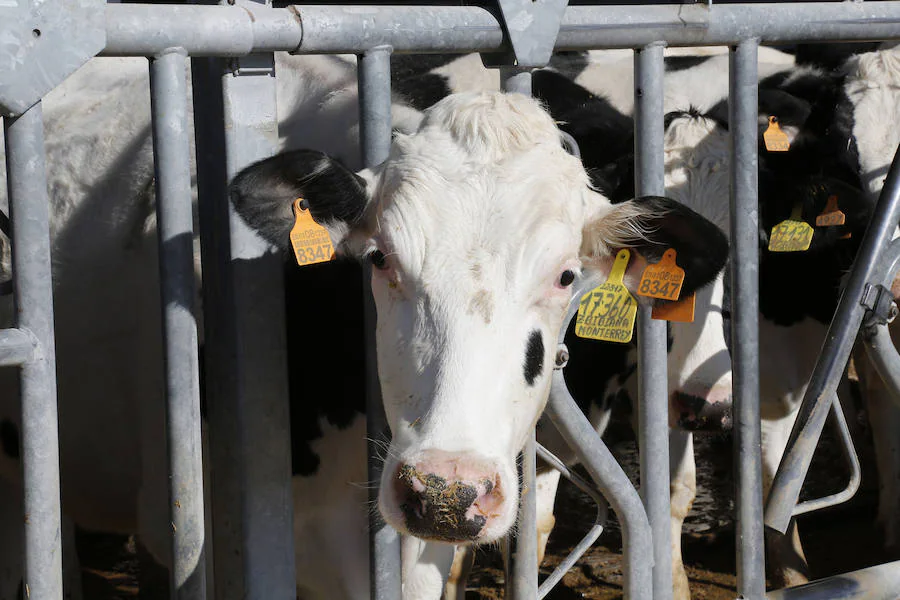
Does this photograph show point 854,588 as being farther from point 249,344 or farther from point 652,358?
point 249,344

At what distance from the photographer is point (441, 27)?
205cm

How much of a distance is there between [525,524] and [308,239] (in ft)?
2.63

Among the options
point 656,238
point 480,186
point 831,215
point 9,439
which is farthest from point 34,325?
point 831,215

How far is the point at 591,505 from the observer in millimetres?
5312

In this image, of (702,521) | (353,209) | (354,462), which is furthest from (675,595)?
(353,209)

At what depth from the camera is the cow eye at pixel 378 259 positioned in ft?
7.08

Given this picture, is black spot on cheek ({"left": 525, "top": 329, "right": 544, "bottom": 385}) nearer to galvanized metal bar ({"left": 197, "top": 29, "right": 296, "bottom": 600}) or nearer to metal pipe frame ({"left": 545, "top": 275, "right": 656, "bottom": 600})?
metal pipe frame ({"left": 545, "top": 275, "right": 656, "bottom": 600})

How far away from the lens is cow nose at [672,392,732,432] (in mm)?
3273

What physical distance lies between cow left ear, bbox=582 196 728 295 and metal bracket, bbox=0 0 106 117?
112 cm

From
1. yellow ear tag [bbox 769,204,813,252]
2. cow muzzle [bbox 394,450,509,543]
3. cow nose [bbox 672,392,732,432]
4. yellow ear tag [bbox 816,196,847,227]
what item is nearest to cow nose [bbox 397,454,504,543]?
cow muzzle [bbox 394,450,509,543]

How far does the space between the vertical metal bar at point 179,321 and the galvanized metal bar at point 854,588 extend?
133 centimetres

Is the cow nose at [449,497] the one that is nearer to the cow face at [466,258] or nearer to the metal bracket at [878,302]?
the cow face at [466,258]

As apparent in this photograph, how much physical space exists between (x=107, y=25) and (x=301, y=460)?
55.8 inches

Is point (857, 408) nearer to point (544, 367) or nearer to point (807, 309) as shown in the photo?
point (807, 309)
